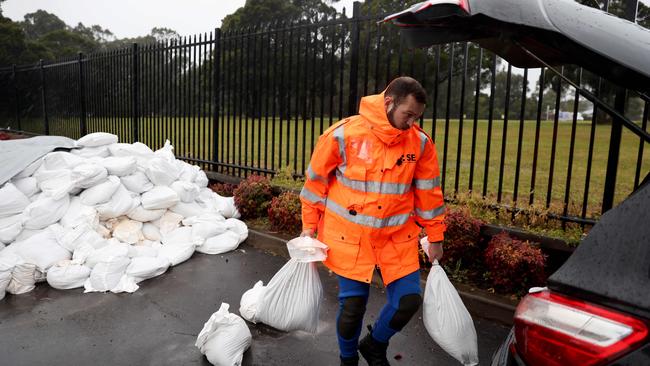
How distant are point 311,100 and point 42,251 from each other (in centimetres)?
357

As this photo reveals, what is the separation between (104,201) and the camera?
200 inches

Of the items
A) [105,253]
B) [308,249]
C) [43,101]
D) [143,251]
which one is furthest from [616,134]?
[43,101]

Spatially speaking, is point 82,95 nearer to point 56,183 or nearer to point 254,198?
point 56,183

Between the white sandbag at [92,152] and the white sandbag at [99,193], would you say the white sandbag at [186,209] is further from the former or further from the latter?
the white sandbag at [92,152]

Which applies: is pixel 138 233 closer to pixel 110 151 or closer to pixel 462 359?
pixel 110 151

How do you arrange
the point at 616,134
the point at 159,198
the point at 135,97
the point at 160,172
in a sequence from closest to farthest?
the point at 616,134 → the point at 159,198 → the point at 160,172 → the point at 135,97

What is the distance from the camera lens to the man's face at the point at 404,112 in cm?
252

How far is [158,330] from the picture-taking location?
11.7 ft

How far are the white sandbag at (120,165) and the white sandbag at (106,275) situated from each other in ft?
4.01

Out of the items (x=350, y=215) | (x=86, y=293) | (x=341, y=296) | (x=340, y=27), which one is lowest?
(x=86, y=293)

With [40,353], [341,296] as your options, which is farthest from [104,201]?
[341,296]

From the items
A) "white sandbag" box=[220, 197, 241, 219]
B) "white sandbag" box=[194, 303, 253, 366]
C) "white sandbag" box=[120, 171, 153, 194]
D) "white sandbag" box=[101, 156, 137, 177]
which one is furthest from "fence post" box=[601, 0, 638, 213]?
"white sandbag" box=[101, 156, 137, 177]

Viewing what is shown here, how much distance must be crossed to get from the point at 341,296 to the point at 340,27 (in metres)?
4.45

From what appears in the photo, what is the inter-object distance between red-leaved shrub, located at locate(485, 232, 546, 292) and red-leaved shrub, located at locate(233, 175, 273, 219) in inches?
122
